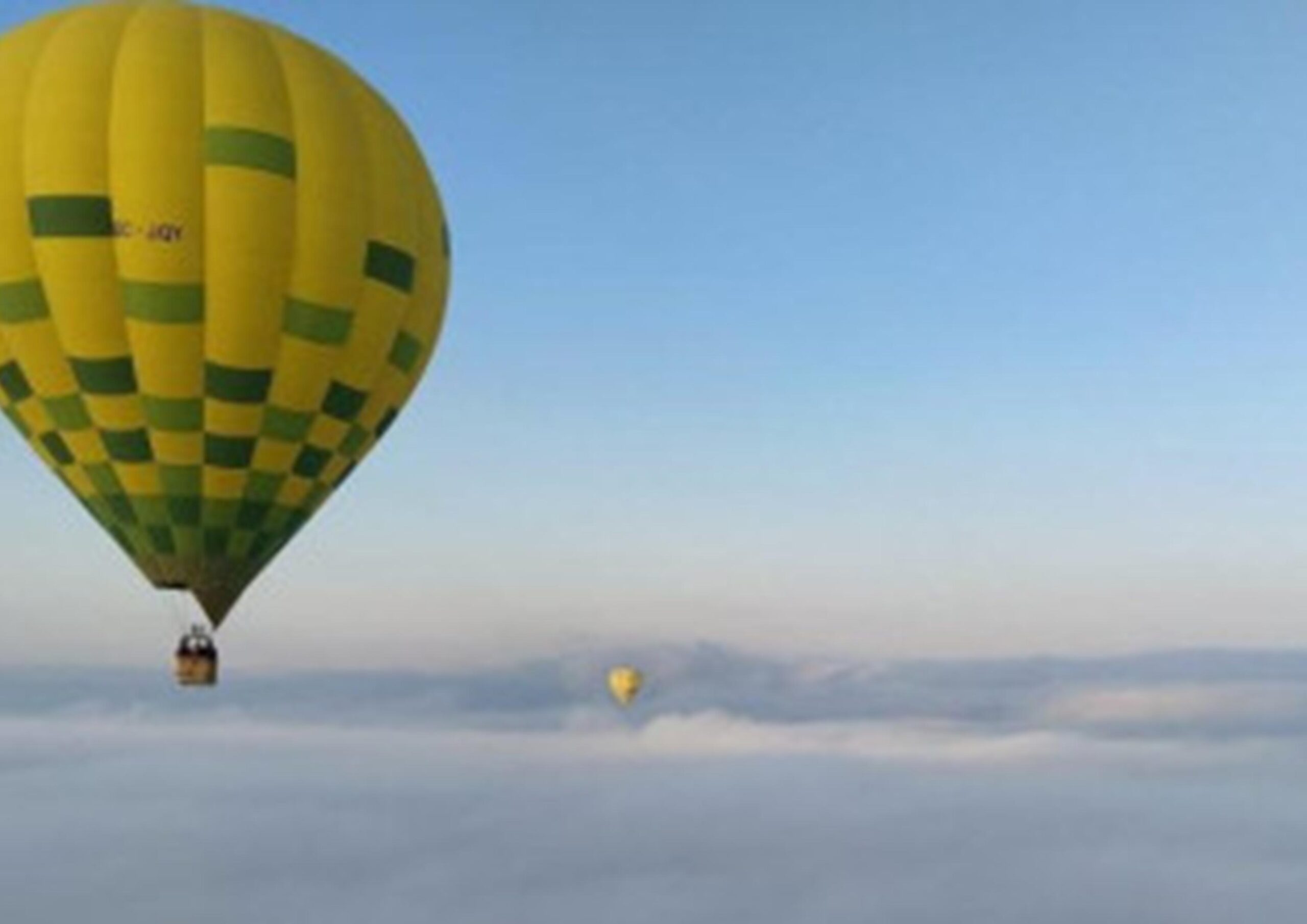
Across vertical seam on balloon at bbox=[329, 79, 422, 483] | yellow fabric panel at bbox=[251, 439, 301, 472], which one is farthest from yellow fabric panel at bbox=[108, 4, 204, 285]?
vertical seam on balloon at bbox=[329, 79, 422, 483]

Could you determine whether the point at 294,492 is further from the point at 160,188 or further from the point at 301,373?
the point at 160,188

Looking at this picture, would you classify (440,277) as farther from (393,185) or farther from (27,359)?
(27,359)

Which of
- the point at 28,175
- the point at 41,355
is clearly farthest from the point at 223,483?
the point at 28,175

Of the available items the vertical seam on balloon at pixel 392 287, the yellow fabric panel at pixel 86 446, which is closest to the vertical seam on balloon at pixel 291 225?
the vertical seam on balloon at pixel 392 287

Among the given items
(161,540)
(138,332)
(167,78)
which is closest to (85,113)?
(167,78)

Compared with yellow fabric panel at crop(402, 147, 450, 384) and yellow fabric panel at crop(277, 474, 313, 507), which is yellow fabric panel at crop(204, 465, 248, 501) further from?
yellow fabric panel at crop(402, 147, 450, 384)
